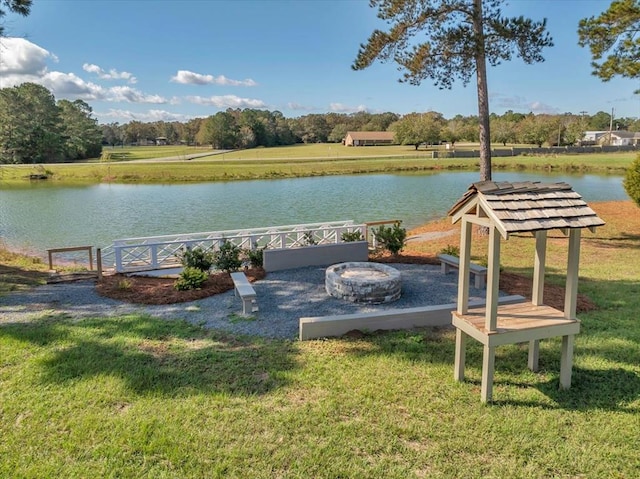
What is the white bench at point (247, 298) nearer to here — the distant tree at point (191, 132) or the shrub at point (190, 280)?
the shrub at point (190, 280)

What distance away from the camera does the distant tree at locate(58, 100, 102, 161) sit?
5912 centimetres

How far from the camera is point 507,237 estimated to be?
11.1 feet

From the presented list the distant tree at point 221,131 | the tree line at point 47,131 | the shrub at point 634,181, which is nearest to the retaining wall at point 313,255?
the shrub at point 634,181

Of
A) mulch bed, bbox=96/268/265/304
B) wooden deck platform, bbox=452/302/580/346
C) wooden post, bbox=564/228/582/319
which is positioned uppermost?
wooden post, bbox=564/228/582/319

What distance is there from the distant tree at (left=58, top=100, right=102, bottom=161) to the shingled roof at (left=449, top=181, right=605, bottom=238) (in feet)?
210

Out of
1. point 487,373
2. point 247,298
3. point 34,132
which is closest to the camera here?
point 487,373

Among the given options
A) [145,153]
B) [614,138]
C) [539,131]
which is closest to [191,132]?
[145,153]

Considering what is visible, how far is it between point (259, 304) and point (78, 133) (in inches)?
2584

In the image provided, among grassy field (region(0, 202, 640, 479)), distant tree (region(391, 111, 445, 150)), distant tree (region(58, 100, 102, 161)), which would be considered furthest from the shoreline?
distant tree (region(391, 111, 445, 150))

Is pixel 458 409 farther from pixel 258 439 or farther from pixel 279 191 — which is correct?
pixel 279 191

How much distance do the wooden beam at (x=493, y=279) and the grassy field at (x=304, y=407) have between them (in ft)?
2.41

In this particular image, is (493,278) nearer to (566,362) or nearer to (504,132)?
(566,362)

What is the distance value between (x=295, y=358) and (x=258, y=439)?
150cm

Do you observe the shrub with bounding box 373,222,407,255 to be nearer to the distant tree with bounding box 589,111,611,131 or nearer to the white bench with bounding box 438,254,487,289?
the white bench with bounding box 438,254,487,289
